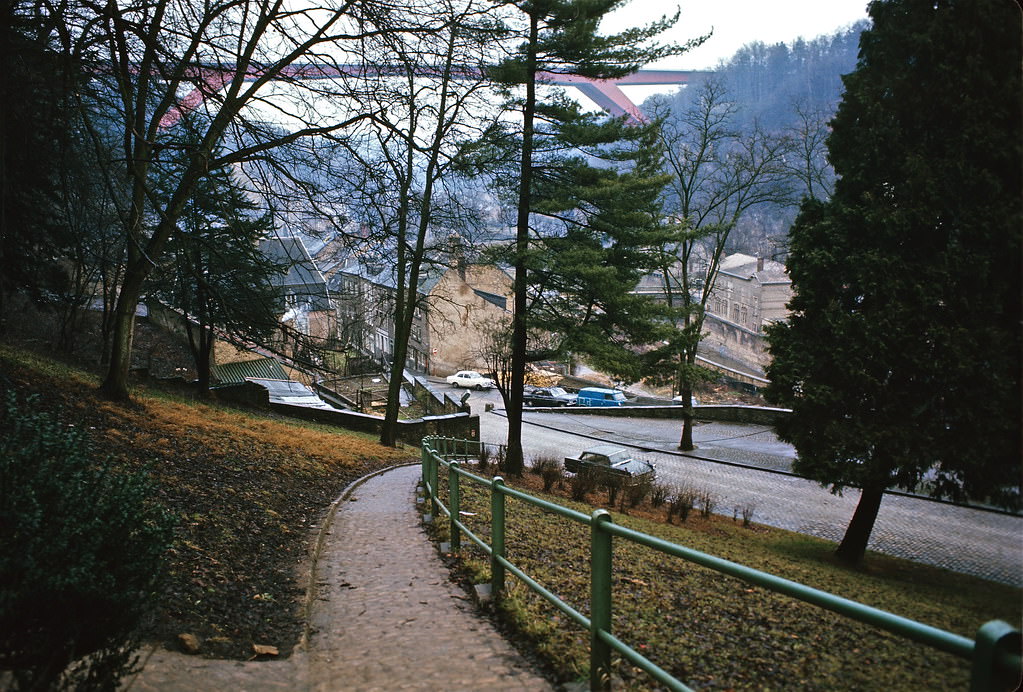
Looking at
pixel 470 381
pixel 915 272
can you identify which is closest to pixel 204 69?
pixel 915 272

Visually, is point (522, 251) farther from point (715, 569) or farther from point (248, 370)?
point (248, 370)

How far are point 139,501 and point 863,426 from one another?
948 centimetres

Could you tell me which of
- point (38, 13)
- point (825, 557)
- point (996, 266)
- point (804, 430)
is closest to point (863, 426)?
point (804, 430)

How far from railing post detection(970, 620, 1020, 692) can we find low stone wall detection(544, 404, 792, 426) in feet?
92.7

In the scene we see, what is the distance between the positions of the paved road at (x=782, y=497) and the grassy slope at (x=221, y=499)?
15.5 ft

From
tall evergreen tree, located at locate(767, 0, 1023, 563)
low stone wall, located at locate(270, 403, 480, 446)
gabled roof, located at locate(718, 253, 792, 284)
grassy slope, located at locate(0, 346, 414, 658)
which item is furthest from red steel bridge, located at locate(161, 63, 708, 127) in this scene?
low stone wall, located at locate(270, 403, 480, 446)

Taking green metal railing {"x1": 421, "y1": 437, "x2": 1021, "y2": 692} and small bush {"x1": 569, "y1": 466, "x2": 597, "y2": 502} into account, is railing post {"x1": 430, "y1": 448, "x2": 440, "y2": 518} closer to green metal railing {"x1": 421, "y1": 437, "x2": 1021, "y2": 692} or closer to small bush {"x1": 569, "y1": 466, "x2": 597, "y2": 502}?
green metal railing {"x1": 421, "y1": 437, "x2": 1021, "y2": 692}

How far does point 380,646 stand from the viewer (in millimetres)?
4395

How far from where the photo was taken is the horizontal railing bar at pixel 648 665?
2.68 m

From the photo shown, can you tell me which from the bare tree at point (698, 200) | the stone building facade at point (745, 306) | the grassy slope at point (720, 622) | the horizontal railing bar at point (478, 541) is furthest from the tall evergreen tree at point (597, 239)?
the horizontal railing bar at point (478, 541)

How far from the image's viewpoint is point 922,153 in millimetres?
→ 4969

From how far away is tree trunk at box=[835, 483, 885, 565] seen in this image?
1063 centimetres

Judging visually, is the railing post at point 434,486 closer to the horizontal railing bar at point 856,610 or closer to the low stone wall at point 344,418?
the horizontal railing bar at point 856,610

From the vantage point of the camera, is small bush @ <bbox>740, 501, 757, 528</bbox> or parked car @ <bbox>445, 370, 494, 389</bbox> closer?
small bush @ <bbox>740, 501, 757, 528</bbox>
